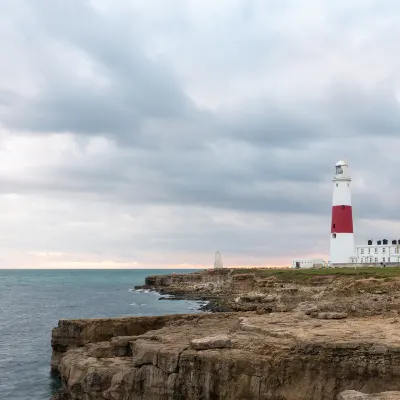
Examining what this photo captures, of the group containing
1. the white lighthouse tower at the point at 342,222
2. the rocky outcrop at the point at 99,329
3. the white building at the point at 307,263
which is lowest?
the rocky outcrop at the point at 99,329

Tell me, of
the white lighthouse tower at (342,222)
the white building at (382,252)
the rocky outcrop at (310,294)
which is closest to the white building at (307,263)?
the white building at (382,252)

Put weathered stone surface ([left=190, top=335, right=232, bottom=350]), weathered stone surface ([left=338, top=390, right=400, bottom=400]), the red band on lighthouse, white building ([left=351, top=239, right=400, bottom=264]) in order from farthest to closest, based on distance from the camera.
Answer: white building ([left=351, top=239, right=400, bottom=264]), the red band on lighthouse, weathered stone surface ([left=190, top=335, right=232, bottom=350]), weathered stone surface ([left=338, top=390, right=400, bottom=400])

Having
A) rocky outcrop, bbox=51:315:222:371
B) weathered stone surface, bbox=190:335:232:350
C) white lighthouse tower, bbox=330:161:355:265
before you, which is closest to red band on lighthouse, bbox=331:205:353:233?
white lighthouse tower, bbox=330:161:355:265

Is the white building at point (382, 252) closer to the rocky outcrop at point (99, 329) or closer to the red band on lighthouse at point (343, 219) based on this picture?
the red band on lighthouse at point (343, 219)

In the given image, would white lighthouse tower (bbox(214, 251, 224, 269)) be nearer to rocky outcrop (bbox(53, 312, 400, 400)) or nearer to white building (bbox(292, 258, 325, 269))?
white building (bbox(292, 258, 325, 269))

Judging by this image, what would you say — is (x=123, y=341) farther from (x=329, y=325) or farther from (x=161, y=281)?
(x=161, y=281)

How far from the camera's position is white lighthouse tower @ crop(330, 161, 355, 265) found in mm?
77125

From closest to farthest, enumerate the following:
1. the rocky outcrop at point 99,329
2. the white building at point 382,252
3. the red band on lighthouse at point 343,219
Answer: the rocky outcrop at point 99,329 < the red band on lighthouse at point 343,219 < the white building at point 382,252

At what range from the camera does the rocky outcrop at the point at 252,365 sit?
1956 centimetres

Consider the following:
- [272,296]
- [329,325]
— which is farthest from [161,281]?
[329,325]

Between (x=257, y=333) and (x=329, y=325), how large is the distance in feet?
13.1

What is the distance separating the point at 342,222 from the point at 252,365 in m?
60.0

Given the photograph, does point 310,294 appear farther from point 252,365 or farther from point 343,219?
point 252,365

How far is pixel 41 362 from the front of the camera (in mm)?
37000
